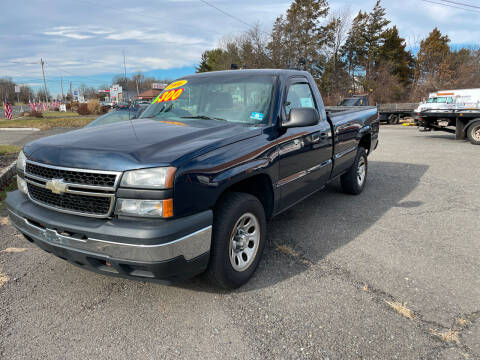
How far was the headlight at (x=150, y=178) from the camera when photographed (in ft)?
7.28

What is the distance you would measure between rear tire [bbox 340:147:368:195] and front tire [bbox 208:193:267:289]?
3.01 meters

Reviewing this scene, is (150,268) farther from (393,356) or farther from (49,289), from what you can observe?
(393,356)

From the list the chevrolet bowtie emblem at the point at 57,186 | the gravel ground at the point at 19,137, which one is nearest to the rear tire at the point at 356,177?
the chevrolet bowtie emblem at the point at 57,186

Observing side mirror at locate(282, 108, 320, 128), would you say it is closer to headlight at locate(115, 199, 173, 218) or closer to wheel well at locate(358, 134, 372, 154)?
headlight at locate(115, 199, 173, 218)

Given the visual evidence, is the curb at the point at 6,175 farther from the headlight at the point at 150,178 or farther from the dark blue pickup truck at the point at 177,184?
the headlight at the point at 150,178

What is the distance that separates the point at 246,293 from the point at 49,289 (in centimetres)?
170

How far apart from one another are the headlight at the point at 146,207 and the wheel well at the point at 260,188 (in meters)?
0.81

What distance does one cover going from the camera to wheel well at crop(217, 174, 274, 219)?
3.06 m

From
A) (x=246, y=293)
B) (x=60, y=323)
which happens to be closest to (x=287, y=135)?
(x=246, y=293)

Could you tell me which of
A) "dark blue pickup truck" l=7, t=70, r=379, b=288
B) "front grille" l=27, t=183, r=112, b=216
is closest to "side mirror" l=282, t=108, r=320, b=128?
"dark blue pickup truck" l=7, t=70, r=379, b=288

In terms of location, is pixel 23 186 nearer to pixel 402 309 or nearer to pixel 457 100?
pixel 402 309

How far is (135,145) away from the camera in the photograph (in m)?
2.48

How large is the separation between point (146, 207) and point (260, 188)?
51.0 inches

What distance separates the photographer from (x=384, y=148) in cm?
1171
